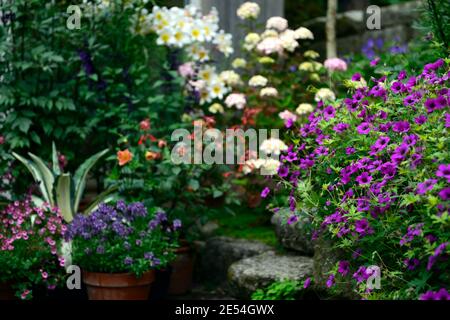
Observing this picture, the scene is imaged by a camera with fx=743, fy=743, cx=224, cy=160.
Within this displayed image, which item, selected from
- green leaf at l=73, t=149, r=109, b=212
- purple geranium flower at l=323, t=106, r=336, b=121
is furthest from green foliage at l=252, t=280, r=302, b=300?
green leaf at l=73, t=149, r=109, b=212

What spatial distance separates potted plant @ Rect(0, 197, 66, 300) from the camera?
4.05 metres

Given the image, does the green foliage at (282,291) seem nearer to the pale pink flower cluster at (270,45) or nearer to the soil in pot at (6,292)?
the soil in pot at (6,292)

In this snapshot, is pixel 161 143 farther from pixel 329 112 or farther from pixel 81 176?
pixel 329 112

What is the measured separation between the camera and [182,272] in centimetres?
477

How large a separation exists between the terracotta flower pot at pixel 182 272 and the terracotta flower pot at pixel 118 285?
560 mm

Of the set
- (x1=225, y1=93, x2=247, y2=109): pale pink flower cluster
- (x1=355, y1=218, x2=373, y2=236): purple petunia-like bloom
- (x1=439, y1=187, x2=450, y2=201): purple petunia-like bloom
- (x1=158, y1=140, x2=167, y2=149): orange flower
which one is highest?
(x1=225, y1=93, x2=247, y2=109): pale pink flower cluster

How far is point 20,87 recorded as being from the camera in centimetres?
487

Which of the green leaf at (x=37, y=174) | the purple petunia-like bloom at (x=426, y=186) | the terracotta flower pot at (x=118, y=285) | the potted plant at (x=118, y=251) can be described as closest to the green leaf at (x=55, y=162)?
the green leaf at (x=37, y=174)

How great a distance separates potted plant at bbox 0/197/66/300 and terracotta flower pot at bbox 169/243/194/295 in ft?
2.52

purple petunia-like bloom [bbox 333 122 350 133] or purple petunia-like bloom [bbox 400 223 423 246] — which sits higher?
purple petunia-like bloom [bbox 333 122 350 133]

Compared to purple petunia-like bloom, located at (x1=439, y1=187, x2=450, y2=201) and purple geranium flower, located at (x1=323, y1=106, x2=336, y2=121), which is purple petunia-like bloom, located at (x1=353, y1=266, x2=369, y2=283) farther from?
purple geranium flower, located at (x1=323, y1=106, x2=336, y2=121)

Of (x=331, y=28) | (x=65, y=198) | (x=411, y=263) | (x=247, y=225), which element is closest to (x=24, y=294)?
(x=65, y=198)

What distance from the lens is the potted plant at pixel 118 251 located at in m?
4.05

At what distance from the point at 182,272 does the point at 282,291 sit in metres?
0.99
